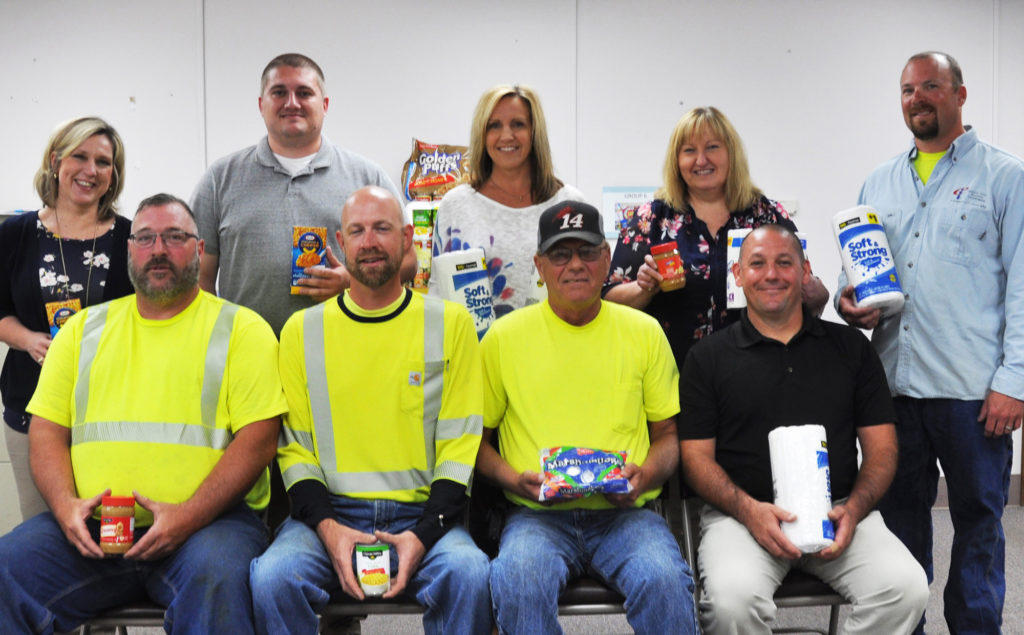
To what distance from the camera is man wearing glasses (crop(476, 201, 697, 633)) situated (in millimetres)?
2205

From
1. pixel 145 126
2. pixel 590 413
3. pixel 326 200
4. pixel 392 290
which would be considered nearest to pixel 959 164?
pixel 590 413

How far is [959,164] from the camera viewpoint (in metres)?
2.71

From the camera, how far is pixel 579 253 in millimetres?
2359

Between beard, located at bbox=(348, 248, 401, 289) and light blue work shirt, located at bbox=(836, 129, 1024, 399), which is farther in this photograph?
light blue work shirt, located at bbox=(836, 129, 1024, 399)

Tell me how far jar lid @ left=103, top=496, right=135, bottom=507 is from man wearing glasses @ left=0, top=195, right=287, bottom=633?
0.26 ft

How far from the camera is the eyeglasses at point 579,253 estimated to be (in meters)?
2.36

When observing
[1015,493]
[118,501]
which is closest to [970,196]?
[118,501]

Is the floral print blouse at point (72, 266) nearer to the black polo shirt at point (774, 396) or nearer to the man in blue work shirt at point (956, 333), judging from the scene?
the black polo shirt at point (774, 396)

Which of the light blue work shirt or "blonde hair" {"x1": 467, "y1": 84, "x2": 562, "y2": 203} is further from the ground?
"blonde hair" {"x1": 467, "y1": 84, "x2": 562, "y2": 203}

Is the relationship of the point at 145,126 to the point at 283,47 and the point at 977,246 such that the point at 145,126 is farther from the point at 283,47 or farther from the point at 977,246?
the point at 977,246

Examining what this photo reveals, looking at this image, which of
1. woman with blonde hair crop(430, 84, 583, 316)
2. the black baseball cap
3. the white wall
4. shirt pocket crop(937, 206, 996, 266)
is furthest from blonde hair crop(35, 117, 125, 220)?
shirt pocket crop(937, 206, 996, 266)

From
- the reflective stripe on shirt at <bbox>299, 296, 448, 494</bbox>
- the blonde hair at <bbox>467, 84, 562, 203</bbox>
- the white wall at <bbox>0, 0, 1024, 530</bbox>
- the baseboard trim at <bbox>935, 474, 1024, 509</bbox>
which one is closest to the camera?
the reflective stripe on shirt at <bbox>299, 296, 448, 494</bbox>

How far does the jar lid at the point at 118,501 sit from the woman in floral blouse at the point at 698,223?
1521 millimetres

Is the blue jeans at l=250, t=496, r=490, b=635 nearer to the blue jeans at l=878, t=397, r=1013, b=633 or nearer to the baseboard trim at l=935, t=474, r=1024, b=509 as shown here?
the blue jeans at l=878, t=397, r=1013, b=633
